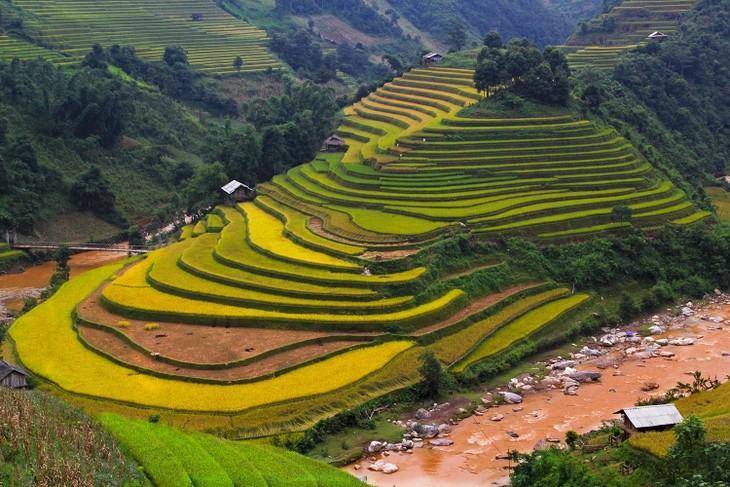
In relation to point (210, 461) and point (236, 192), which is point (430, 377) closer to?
point (210, 461)

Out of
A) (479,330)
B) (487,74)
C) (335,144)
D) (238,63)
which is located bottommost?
(479,330)

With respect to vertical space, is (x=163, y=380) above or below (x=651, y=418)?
below

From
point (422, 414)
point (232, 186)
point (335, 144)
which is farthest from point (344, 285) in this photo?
point (335, 144)

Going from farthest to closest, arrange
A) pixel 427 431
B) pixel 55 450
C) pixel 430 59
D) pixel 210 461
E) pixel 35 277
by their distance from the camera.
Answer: pixel 430 59
pixel 35 277
pixel 427 431
pixel 210 461
pixel 55 450

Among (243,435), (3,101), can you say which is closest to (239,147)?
(3,101)

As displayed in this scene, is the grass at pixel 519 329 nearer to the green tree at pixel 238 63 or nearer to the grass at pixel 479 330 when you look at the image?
the grass at pixel 479 330

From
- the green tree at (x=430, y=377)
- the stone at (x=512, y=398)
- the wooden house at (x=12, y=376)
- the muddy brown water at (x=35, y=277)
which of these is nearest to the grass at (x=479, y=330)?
the green tree at (x=430, y=377)

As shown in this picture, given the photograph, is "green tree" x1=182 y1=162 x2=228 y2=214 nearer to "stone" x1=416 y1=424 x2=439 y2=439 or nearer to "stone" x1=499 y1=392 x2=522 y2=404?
"stone" x1=499 y1=392 x2=522 y2=404

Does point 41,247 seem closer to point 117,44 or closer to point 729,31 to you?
point 117,44
